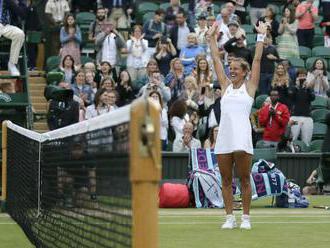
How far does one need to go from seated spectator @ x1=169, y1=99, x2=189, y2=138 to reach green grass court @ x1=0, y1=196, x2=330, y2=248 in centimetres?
386

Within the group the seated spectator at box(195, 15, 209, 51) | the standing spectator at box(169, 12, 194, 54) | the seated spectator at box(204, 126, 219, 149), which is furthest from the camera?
the standing spectator at box(169, 12, 194, 54)

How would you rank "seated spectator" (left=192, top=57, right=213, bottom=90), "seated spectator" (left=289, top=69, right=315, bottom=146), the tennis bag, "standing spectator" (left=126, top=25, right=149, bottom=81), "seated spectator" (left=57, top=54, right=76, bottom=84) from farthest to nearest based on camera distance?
"standing spectator" (left=126, top=25, right=149, bottom=81) < "seated spectator" (left=289, top=69, right=315, bottom=146) < "seated spectator" (left=192, top=57, right=213, bottom=90) < "seated spectator" (left=57, top=54, right=76, bottom=84) < the tennis bag

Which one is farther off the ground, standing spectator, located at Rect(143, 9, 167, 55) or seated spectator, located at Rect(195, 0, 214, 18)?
seated spectator, located at Rect(195, 0, 214, 18)

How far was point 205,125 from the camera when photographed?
65.6 ft

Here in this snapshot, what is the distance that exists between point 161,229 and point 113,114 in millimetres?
6482

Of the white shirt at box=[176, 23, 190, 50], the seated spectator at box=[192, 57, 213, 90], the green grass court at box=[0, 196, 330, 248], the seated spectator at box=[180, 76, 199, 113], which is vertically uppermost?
the white shirt at box=[176, 23, 190, 50]

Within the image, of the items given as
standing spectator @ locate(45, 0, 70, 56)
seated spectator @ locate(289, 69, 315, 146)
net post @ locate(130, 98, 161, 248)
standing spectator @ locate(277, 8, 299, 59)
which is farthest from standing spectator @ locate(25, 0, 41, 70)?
net post @ locate(130, 98, 161, 248)

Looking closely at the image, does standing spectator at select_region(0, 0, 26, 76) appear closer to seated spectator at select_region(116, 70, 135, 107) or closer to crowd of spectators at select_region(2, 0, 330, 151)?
crowd of spectators at select_region(2, 0, 330, 151)

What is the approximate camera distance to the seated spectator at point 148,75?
20.6m

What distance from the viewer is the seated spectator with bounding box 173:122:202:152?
19.1 meters

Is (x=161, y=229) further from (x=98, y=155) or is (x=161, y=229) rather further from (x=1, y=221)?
(x=98, y=155)

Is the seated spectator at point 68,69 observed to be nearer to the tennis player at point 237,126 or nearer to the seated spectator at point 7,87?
the seated spectator at point 7,87

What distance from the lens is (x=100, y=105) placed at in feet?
59.6

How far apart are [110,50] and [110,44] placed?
161 millimetres
